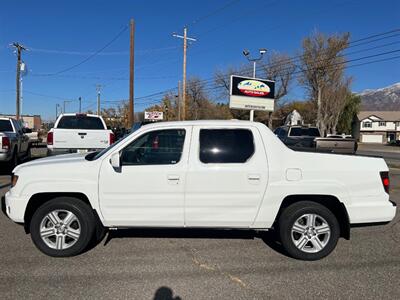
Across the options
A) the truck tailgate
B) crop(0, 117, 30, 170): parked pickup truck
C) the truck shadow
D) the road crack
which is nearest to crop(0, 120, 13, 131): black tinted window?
crop(0, 117, 30, 170): parked pickup truck

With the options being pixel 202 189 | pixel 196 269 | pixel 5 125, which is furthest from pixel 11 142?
pixel 196 269

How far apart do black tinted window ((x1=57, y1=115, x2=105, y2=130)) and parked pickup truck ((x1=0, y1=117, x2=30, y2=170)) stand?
158 centimetres

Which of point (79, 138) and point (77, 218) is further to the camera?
point (79, 138)

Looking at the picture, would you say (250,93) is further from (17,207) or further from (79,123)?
(17,207)

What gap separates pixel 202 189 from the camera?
4.77 metres

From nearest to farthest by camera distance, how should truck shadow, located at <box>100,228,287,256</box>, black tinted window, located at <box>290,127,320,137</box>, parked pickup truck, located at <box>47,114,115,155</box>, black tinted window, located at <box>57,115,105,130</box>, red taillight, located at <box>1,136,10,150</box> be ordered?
1. truck shadow, located at <box>100,228,287,256</box>
2. parked pickup truck, located at <box>47,114,115,155</box>
3. red taillight, located at <box>1,136,10,150</box>
4. black tinted window, located at <box>57,115,105,130</box>
5. black tinted window, located at <box>290,127,320,137</box>

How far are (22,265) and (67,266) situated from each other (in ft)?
1.74

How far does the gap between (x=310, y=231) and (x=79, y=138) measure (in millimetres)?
8174

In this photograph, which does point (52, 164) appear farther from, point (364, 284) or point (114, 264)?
point (364, 284)

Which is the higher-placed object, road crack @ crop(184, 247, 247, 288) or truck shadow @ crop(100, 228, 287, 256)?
truck shadow @ crop(100, 228, 287, 256)

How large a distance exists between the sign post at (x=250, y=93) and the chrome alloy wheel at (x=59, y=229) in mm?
20360

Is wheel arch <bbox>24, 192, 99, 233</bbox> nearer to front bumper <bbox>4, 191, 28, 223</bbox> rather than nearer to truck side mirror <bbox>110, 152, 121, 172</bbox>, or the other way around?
front bumper <bbox>4, 191, 28, 223</bbox>

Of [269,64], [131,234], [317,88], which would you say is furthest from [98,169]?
[269,64]

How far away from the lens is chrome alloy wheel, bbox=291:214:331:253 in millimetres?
4867
